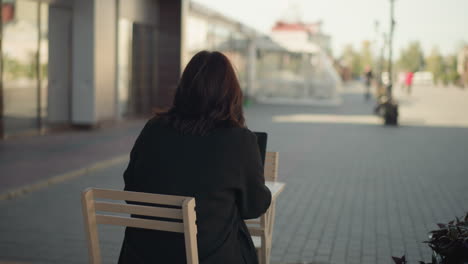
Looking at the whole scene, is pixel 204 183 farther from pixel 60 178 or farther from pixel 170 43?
pixel 170 43

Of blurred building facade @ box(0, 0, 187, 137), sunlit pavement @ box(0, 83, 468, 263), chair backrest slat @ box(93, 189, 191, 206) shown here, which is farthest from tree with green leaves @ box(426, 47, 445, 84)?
chair backrest slat @ box(93, 189, 191, 206)

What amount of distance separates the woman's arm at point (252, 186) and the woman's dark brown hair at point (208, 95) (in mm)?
132

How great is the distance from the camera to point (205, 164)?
9.83 feet

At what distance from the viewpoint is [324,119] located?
22750 millimetres

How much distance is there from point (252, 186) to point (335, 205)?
489cm

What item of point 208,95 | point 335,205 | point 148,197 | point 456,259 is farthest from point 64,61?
point 456,259

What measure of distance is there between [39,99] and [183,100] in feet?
40.2

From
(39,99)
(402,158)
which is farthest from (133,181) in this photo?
(39,99)

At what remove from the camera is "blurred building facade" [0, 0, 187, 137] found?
1357 cm

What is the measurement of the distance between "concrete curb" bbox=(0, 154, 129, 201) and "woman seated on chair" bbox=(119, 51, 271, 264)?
5.14 m

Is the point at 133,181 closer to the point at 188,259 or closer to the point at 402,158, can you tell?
the point at 188,259

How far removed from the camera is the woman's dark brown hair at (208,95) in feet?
9.86

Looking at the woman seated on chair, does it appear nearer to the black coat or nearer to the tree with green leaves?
the black coat

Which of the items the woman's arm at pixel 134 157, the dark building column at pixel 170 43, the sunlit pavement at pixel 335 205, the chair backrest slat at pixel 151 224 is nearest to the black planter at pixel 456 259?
the chair backrest slat at pixel 151 224
